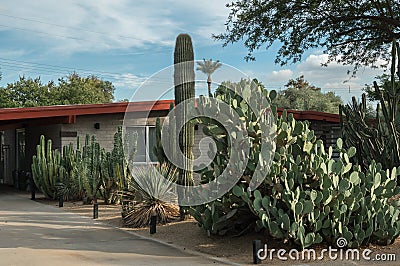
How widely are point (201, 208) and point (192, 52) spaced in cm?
388

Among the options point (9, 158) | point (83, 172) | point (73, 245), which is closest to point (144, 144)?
point (83, 172)

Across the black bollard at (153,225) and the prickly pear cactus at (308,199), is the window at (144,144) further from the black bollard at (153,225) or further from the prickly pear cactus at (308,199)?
the prickly pear cactus at (308,199)

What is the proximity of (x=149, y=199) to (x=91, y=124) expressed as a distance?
24.2 ft

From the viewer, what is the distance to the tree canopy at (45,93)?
39.1 meters

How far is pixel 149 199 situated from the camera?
33.3ft

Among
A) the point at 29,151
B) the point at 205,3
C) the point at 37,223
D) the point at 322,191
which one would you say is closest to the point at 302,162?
the point at 322,191

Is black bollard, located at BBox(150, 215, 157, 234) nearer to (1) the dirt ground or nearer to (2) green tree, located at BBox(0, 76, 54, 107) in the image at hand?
(1) the dirt ground

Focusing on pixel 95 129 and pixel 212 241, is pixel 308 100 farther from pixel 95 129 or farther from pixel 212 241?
pixel 212 241

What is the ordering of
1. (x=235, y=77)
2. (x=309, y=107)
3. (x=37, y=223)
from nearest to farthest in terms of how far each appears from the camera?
1. (x=235, y=77)
2. (x=37, y=223)
3. (x=309, y=107)

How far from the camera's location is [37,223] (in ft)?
34.3

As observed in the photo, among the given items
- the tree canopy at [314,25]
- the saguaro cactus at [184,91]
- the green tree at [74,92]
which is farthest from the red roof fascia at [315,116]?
the green tree at [74,92]

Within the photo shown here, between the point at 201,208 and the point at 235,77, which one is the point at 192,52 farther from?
the point at 201,208

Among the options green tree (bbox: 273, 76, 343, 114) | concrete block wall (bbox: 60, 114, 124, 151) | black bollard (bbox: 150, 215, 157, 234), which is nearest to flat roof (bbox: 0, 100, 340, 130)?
concrete block wall (bbox: 60, 114, 124, 151)

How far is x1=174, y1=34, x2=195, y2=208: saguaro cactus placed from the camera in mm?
10430
